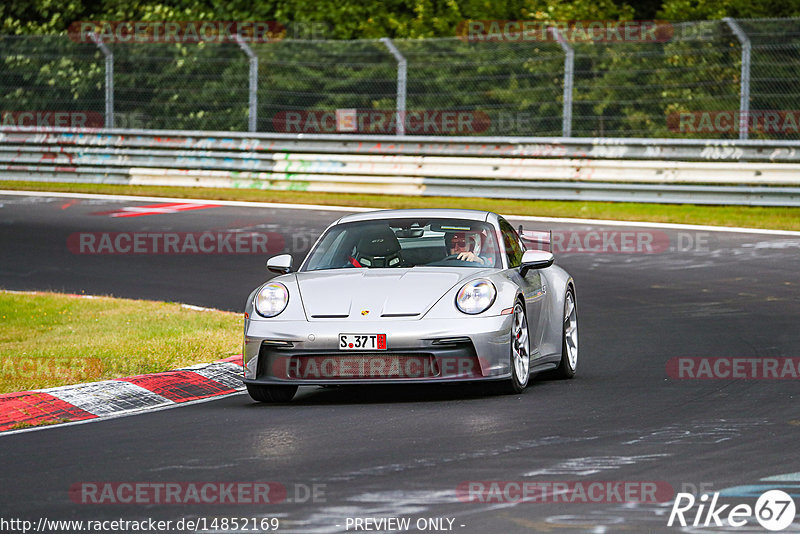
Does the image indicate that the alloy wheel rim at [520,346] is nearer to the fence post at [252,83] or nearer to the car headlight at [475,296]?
the car headlight at [475,296]

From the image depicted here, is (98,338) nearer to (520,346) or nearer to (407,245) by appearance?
(407,245)

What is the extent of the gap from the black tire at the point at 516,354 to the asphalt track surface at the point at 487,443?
110 mm

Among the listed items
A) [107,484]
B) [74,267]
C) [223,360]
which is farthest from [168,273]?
[107,484]

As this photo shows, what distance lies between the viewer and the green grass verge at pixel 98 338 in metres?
9.52

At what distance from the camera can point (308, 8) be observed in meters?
29.5

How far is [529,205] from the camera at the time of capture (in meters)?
21.4

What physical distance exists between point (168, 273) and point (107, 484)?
33.0 ft

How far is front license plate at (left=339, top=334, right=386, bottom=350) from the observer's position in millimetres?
8109

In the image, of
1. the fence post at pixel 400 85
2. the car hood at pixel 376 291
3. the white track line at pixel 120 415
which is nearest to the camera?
the white track line at pixel 120 415

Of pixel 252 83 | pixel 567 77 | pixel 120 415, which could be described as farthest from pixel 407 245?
pixel 252 83

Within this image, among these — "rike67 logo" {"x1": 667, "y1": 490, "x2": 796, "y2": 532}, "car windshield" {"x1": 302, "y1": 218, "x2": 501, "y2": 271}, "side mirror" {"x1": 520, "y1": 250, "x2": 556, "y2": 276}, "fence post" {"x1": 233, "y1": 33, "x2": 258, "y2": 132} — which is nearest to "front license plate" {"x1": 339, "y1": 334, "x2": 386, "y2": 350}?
"car windshield" {"x1": 302, "y1": 218, "x2": 501, "y2": 271}

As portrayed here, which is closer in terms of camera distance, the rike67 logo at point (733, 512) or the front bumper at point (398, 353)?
the rike67 logo at point (733, 512)

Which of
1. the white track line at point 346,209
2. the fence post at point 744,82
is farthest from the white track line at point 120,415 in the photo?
the fence post at point 744,82

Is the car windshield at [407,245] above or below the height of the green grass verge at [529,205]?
above
